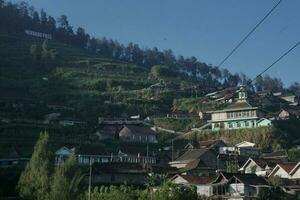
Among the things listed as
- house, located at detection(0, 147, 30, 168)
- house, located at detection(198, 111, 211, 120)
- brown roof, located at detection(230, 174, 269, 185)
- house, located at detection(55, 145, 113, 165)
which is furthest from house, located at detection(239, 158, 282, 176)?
house, located at detection(198, 111, 211, 120)

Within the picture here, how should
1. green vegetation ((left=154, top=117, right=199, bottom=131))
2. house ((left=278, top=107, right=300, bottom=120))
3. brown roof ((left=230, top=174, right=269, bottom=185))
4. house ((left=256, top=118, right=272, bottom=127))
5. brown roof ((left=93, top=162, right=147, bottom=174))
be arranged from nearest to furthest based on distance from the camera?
brown roof ((left=230, top=174, right=269, bottom=185))
brown roof ((left=93, top=162, right=147, bottom=174))
house ((left=256, top=118, right=272, bottom=127))
house ((left=278, top=107, right=300, bottom=120))
green vegetation ((left=154, top=117, right=199, bottom=131))

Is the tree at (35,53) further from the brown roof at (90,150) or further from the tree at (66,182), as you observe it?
the tree at (66,182)

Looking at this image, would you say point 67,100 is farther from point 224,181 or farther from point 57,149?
point 224,181

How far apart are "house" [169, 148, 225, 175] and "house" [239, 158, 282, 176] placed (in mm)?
3971

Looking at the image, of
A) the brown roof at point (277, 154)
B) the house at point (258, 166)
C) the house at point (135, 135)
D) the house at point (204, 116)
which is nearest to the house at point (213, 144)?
the brown roof at point (277, 154)

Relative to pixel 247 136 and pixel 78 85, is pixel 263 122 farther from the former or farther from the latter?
pixel 78 85

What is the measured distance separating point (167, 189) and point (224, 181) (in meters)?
10.9

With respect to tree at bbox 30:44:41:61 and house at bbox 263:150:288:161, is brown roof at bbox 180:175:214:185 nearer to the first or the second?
house at bbox 263:150:288:161

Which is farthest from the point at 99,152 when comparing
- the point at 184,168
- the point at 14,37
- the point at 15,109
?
the point at 14,37

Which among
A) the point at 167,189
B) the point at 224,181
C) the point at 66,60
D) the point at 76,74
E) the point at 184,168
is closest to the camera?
the point at 167,189

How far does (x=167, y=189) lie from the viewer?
41531 millimetres

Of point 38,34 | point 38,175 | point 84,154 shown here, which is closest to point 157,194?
point 38,175

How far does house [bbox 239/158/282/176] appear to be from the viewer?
202ft

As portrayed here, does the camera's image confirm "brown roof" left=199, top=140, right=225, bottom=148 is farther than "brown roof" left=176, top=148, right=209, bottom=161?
Yes
